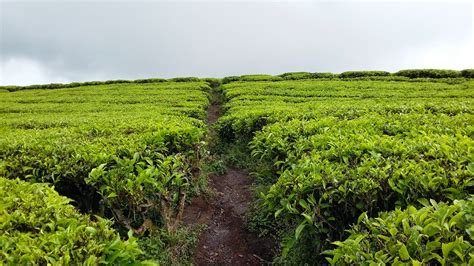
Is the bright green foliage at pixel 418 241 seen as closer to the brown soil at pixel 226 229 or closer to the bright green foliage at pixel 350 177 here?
the bright green foliage at pixel 350 177

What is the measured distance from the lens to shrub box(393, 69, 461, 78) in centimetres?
2246

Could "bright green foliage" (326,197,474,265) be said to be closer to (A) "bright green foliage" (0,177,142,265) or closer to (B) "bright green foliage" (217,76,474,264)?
(B) "bright green foliage" (217,76,474,264)

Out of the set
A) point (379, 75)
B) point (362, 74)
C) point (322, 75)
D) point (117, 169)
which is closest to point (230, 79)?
point (322, 75)

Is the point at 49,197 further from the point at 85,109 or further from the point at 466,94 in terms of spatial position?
the point at 466,94

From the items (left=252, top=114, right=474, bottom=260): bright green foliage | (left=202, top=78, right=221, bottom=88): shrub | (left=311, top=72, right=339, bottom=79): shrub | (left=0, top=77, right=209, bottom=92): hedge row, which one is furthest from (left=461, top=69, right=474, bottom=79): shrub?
(left=252, top=114, right=474, bottom=260): bright green foliage

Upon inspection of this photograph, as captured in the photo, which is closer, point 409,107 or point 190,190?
point 190,190

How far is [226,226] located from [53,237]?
3568mm

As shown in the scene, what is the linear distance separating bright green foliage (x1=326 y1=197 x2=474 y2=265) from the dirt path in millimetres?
2170

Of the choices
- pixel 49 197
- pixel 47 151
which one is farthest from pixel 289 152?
pixel 47 151

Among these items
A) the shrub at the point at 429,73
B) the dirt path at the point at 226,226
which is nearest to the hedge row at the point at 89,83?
the shrub at the point at 429,73

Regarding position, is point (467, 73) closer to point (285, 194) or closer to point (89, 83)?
point (285, 194)

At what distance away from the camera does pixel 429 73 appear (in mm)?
23297

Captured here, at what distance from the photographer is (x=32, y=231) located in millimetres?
2768

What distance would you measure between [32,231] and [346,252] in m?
2.50
